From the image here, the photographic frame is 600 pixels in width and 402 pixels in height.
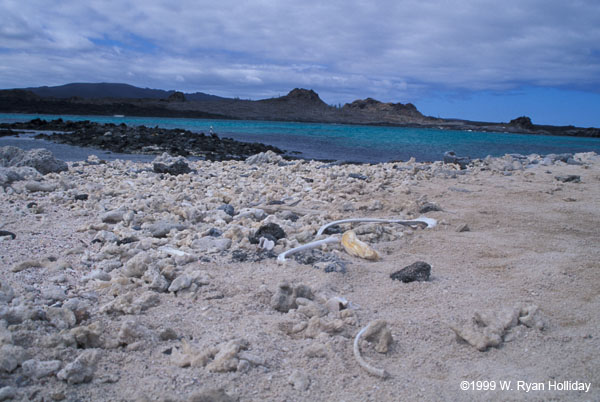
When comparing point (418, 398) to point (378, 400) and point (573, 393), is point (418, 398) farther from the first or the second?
point (573, 393)

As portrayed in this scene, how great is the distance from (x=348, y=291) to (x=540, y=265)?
1.53 meters

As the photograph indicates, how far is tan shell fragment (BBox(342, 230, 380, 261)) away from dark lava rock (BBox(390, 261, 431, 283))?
0.41m

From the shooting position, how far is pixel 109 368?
191cm

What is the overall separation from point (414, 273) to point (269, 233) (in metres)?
1.37

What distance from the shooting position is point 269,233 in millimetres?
3840

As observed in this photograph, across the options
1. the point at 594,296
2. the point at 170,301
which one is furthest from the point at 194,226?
the point at 594,296

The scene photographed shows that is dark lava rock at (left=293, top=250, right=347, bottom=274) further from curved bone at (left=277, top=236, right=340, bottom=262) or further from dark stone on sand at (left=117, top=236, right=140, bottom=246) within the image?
dark stone on sand at (left=117, top=236, right=140, bottom=246)

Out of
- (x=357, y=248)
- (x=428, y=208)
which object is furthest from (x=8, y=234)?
(x=428, y=208)

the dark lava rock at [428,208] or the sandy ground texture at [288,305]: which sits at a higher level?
the dark lava rock at [428,208]

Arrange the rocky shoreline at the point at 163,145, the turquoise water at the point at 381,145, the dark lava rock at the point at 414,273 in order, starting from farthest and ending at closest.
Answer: the turquoise water at the point at 381,145, the rocky shoreline at the point at 163,145, the dark lava rock at the point at 414,273

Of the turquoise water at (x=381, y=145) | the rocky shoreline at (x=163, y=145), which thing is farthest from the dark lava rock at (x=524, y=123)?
the rocky shoreline at (x=163, y=145)

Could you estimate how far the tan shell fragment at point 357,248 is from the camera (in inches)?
137

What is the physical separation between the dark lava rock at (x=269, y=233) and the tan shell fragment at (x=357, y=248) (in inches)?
22.7

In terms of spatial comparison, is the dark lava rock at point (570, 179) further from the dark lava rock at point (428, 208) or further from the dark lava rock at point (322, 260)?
the dark lava rock at point (322, 260)
